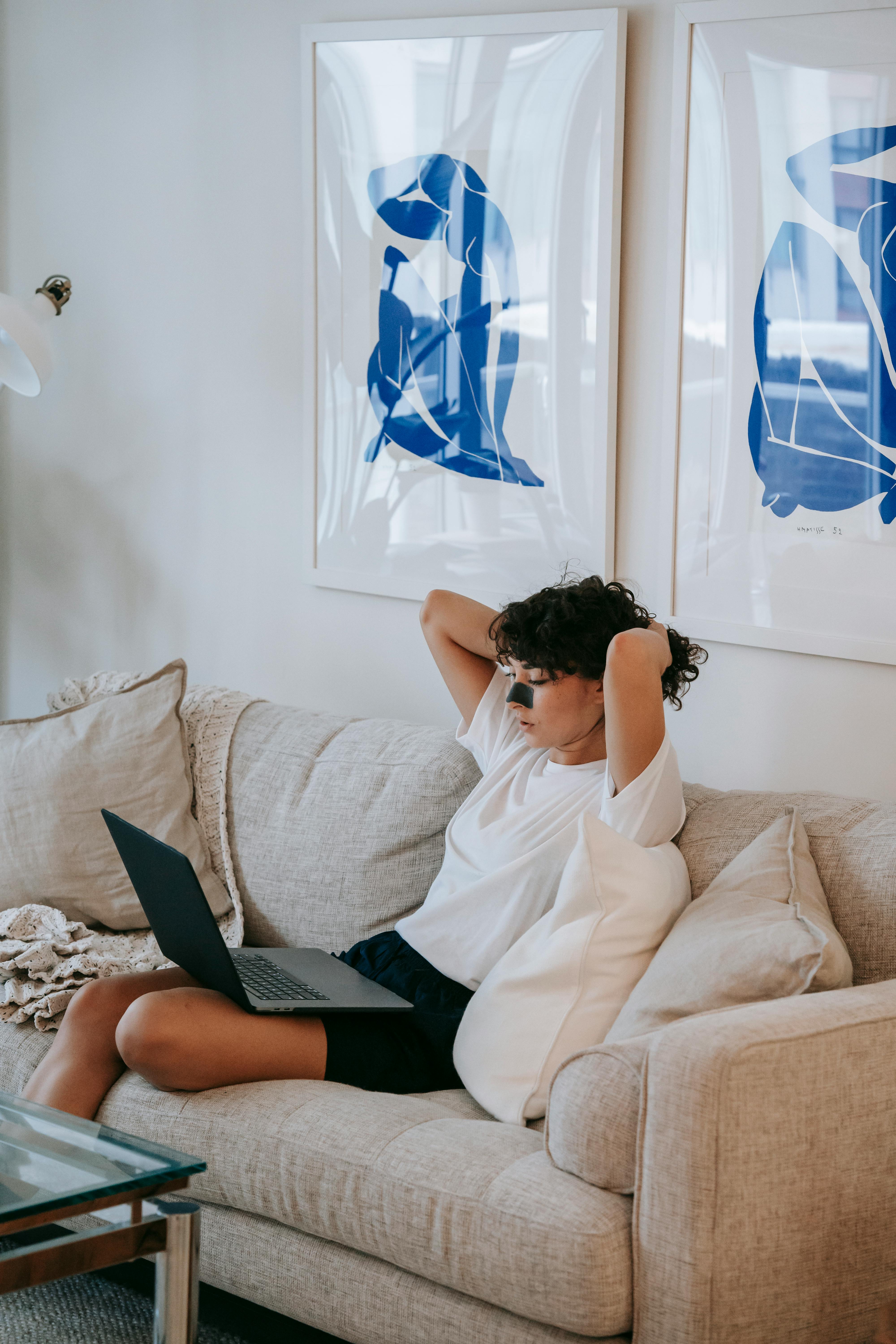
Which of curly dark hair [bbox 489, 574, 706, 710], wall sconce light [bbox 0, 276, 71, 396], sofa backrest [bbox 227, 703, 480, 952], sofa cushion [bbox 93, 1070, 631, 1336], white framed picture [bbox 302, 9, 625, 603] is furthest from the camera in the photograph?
wall sconce light [bbox 0, 276, 71, 396]

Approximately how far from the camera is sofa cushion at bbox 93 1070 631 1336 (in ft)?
4.30

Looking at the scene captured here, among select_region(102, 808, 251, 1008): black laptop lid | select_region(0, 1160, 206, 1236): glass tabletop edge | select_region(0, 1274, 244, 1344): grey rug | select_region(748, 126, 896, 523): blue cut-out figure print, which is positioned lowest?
select_region(0, 1274, 244, 1344): grey rug

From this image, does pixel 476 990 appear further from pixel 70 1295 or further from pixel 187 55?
pixel 187 55

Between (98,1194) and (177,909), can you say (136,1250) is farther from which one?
(177,909)

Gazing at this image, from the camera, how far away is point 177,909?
170 centimetres

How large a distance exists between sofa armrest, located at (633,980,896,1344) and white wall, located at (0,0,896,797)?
974mm

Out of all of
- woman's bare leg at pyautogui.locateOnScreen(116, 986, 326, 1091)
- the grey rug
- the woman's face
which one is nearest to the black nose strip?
the woman's face

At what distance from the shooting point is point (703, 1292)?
1260mm

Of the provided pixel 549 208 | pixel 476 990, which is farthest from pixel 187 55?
pixel 476 990

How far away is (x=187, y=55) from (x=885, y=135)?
5.77 ft

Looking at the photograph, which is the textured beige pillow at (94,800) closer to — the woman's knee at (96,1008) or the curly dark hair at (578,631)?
the woman's knee at (96,1008)

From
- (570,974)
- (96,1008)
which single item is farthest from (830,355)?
(96,1008)

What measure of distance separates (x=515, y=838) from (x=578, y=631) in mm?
332

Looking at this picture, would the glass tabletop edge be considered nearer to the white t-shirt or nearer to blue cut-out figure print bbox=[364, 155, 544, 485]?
the white t-shirt
